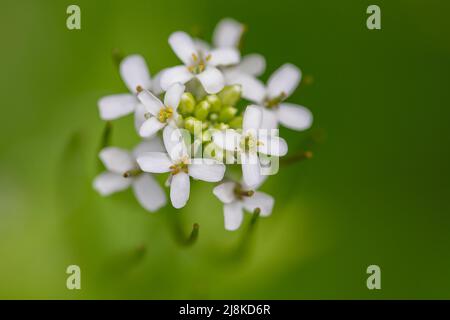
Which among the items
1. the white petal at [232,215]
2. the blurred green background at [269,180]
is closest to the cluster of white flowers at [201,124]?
the white petal at [232,215]

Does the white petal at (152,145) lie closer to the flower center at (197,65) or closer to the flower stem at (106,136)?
the flower stem at (106,136)

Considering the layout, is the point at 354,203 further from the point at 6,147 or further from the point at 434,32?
the point at 6,147

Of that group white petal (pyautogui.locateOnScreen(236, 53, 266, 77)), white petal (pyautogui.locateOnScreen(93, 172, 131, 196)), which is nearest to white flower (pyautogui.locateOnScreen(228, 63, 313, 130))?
white petal (pyautogui.locateOnScreen(236, 53, 266, 77))

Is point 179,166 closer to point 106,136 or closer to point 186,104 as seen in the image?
point 186,104

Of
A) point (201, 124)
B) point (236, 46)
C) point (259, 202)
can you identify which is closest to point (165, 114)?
point (201, 124)

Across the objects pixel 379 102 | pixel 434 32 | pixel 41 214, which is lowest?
pixel 41 214
